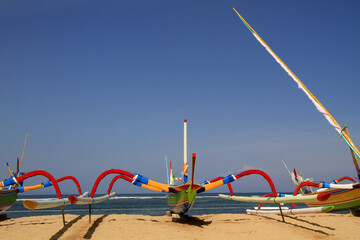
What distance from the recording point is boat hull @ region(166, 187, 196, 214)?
37.2 ft

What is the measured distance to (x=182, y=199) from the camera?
11.9 m

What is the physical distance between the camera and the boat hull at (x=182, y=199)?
1133cm

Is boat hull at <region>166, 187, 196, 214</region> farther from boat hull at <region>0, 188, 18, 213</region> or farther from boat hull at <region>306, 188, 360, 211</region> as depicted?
boat hull at <region>0, 188, 18, 213</region>

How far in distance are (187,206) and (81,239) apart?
4.77 m

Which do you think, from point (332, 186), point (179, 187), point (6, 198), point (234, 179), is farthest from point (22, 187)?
point (332, 186)

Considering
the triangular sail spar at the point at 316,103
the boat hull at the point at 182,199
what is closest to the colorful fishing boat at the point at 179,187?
the boat hull at the point at 182,199

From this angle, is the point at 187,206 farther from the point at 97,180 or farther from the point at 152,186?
the point at 97,180

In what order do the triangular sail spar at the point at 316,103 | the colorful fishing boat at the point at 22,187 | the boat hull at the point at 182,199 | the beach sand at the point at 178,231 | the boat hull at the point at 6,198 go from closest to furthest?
the triangular sail spar at the point at 316,103, the colorful fishing boat at the point at 22,187, the beach sand at the point at 178,231, the boat hull at the point at 182,199, the boat hull at the point at 6,198

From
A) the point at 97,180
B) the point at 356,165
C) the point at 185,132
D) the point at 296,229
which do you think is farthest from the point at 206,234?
the point at 356,165

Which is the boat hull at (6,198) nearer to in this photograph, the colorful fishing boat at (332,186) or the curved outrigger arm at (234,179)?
the curved outrigger arm at (234,179)

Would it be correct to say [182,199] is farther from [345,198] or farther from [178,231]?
[345,198]

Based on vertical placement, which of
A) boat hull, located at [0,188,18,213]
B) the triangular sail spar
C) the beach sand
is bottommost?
the beach sand

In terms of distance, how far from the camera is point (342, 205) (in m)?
15.4

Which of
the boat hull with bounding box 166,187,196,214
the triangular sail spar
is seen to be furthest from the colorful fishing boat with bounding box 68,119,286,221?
the triangular sail spar
